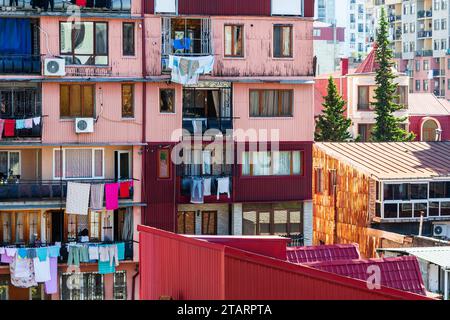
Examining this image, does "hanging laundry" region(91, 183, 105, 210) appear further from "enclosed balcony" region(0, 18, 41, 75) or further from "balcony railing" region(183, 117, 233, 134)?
"enclosed balcony" region(0, 18, 41, 75)

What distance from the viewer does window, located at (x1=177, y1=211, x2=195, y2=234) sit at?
47.1 metres

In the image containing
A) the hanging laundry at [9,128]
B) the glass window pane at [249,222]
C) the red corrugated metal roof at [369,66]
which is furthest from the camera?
the red corrugated metal roof at [369,66]

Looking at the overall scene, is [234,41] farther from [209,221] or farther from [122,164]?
[209,221]

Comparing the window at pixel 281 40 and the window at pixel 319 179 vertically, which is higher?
the window at pixel 281 40

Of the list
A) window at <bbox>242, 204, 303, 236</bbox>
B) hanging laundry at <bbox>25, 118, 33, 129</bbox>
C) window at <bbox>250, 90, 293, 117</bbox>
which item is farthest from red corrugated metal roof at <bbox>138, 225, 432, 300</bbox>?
window at <bbox>250, 90, 293, 117</bbox>

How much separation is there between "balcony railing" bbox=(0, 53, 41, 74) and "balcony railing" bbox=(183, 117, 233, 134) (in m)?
5.79

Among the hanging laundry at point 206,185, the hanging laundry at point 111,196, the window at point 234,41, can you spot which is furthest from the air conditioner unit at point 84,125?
the window at point 234,41

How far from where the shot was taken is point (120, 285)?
151 feet

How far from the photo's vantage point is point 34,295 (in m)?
45.2

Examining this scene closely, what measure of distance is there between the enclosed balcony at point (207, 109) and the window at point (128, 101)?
6.54ft

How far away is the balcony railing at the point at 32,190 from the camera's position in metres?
45.1

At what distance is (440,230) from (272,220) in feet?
33.3

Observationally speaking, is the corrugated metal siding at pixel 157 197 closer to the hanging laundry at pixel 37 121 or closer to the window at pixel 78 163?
the window at pixel 78 163
